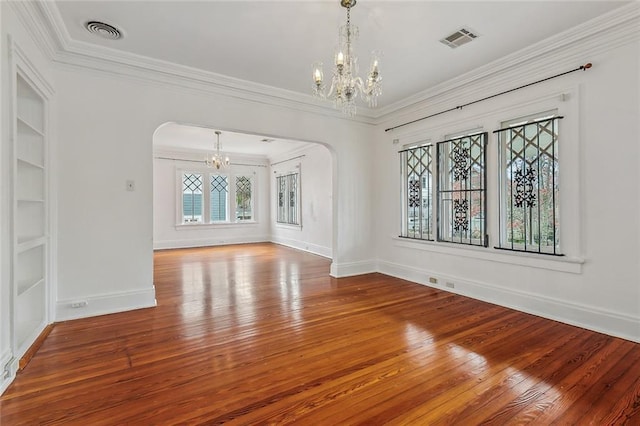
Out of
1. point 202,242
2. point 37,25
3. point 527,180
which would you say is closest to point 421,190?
point 527,180

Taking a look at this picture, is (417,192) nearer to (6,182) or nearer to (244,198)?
(6,182)

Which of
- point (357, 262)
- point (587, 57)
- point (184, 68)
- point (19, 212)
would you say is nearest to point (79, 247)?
point (19, 212)

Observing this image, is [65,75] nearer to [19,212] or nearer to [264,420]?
[19,212]

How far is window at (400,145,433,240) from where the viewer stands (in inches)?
191

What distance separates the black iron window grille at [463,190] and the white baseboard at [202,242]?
7019mm

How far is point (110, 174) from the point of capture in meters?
3.61

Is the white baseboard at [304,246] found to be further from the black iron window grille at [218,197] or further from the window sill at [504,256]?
the window sill at [504,256]

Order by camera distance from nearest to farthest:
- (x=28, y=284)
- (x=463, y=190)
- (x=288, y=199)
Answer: (x=28, y=284), (x=463, y=190), (x=288, y=199)

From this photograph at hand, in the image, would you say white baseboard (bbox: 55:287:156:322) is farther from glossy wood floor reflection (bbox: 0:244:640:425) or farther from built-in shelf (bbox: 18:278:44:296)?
built-in shelf (bbox: 18:278:44:296)

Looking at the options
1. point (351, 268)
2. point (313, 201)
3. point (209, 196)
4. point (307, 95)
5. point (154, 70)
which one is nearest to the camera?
point (154, 70)

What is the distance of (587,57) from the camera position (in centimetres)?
310

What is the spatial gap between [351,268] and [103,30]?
4.66m

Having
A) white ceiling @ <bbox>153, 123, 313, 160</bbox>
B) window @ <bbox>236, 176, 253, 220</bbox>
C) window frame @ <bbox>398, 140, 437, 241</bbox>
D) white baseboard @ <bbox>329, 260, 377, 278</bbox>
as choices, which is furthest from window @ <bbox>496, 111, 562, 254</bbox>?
window @ <bbox>236, 176, 253, 220</bbox>

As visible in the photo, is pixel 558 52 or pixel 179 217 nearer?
pixel 558 52
